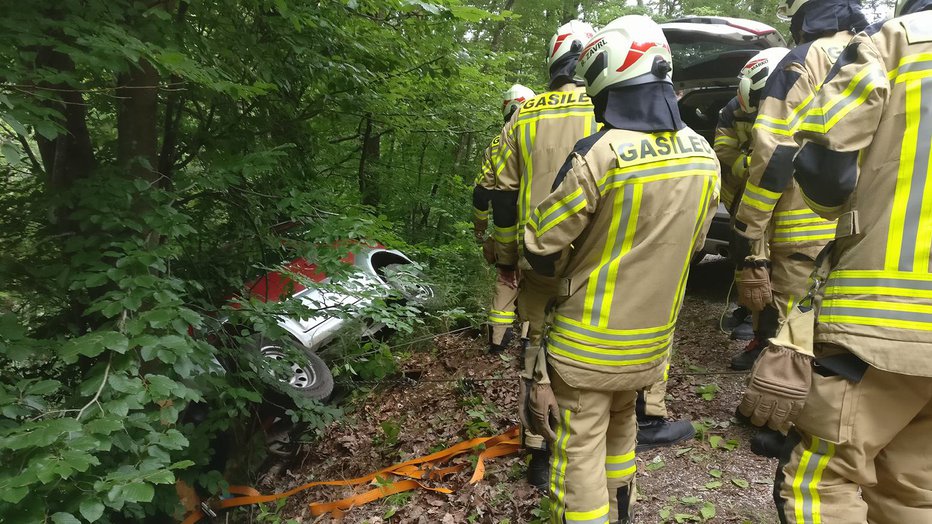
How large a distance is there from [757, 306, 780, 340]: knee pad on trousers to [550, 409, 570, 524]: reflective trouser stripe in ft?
7.10

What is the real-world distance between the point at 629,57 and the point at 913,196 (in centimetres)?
103

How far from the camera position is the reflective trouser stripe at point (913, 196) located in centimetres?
145

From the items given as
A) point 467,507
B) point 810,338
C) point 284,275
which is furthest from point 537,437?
point 284,275

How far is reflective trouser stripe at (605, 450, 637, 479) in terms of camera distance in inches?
92.9

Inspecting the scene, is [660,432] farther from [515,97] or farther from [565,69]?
[515,97]

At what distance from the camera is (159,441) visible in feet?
6.53

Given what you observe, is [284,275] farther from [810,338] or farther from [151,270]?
[810,338]

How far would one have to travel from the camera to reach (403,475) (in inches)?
139

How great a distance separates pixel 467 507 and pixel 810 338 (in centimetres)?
212

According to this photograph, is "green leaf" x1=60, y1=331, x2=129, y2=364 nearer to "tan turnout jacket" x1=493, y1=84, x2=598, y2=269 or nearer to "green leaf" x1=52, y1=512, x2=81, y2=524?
"green leaf" x1=52, y1=512, x2=81, y2=524

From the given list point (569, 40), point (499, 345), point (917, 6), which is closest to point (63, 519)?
point (917, 6)

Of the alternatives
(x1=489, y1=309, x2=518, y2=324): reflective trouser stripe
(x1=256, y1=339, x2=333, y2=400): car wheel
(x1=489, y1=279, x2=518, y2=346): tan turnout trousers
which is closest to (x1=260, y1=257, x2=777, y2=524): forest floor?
(x1=489, y1=279, x2=518, y2=346): tan turnout trousers

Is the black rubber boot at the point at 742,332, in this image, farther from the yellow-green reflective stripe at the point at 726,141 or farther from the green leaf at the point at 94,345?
the green leaf at the point at 94,345

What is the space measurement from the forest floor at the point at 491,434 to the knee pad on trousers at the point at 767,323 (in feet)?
1.62
